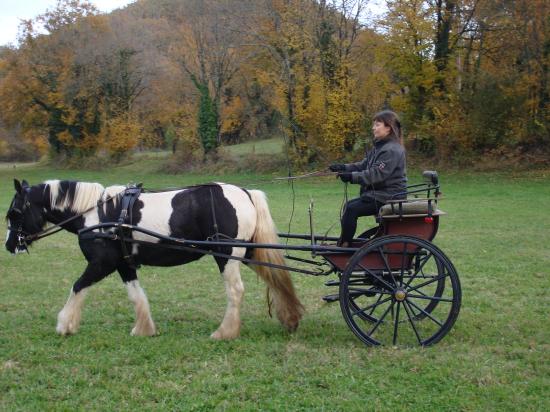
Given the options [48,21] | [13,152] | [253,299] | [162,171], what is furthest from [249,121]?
[253,299]

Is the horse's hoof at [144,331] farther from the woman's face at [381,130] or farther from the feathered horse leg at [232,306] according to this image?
the woman's face at [381,130]

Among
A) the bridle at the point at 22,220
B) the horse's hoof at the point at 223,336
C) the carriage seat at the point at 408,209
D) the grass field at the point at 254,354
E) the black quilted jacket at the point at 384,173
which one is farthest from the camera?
the bridle at the point at 22,220

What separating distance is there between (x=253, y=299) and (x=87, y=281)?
2384 millimetres

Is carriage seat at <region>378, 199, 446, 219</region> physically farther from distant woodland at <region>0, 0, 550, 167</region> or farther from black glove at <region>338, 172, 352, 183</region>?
distant woodland at <region>0, 0, 550, 167</region>

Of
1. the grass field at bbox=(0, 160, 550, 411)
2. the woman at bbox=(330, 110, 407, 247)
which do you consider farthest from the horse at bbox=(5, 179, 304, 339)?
the woman at bbox=(330, 110, 407, 247)

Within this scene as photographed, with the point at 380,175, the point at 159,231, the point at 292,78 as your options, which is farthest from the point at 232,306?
the point at 292,78

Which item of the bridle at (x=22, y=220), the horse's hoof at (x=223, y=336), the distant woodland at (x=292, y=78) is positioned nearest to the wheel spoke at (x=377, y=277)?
the horse's hoof at (x=223, y=336)

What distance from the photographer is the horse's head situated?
5.98m

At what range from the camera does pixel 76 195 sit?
6004 mm

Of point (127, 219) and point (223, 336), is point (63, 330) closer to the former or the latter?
point (127, 219)

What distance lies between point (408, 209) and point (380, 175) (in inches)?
16.7

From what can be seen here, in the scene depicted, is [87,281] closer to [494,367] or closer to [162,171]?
[494,367]

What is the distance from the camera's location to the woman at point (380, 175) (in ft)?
17.6

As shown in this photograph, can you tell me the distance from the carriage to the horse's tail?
11mm
